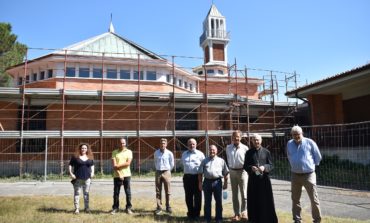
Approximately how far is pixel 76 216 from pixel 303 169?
4.81 m

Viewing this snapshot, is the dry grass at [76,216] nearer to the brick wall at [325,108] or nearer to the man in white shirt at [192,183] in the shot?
the man in white shirt at [192,183]

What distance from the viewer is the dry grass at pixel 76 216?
6789 millimetres

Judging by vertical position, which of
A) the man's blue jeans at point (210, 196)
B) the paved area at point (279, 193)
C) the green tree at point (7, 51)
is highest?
the green tree at point (7, 51)

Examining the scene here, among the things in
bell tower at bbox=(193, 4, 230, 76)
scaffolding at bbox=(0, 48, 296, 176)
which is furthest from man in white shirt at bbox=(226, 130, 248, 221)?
bell tower at bbox=(193, 4, 230, 76)

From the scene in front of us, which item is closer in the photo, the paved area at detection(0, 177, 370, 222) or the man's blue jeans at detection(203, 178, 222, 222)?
the man's blue jeans at detection(203, 178, 222, 222)

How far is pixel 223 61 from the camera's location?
39.6 metres

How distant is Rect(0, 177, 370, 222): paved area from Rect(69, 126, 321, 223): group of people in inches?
75.7

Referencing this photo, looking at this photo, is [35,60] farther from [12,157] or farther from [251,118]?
[251,118]

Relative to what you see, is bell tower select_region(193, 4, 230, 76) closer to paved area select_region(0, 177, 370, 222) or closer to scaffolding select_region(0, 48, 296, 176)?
scaffolding select_region(0, 48, 296, 176)

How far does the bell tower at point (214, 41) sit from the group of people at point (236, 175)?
30.2 meters

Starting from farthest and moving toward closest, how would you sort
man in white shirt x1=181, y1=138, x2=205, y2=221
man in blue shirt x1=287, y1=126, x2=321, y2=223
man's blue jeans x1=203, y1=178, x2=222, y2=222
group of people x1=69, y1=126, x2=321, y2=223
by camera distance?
man in white shirt x1=181, y1=138, x2=205, y2=221 < man's blue jeans x1=203, y1=178, x2=222, y2=222 < group of people x1=69, y1=126, x2=321, y2=223 < man in blue shirt x1=287, y1=126, x2=321, y2=223

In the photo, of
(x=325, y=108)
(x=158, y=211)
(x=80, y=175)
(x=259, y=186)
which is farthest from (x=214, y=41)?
(x=259, y=186)

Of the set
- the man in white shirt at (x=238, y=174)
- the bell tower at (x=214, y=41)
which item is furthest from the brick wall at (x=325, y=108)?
the bell tower at (x=214, y=41)

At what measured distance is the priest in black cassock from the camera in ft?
20.1
